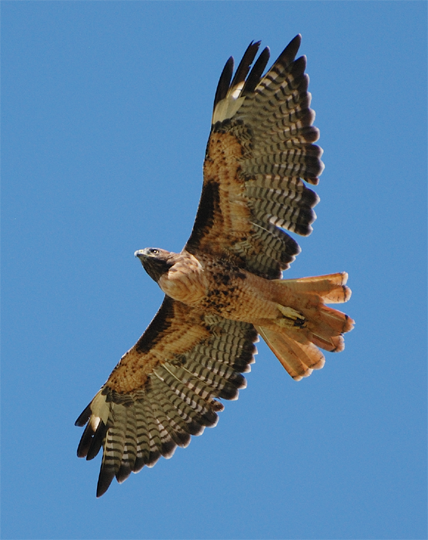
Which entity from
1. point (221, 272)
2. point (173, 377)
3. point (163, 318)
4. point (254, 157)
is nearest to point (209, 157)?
point (254, 157)

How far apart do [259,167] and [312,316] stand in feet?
6.00

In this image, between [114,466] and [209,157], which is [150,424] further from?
[209,157]

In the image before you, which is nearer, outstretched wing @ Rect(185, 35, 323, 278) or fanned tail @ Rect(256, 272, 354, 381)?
outstretched wing @ Rect(185, 35, 323, 278)

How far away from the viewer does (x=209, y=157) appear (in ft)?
35.0

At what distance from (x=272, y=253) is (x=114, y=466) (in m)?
3.46

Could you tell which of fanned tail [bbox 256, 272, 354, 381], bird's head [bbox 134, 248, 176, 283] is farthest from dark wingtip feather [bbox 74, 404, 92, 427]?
fanned tail [bbox 256, 272, 354, 381]

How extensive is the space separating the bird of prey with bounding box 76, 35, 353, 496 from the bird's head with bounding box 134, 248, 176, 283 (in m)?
0.01

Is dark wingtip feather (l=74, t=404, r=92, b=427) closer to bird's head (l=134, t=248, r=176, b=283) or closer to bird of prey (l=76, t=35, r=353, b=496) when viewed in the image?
bird of prey (l=76, t=35, r=353, b=496)

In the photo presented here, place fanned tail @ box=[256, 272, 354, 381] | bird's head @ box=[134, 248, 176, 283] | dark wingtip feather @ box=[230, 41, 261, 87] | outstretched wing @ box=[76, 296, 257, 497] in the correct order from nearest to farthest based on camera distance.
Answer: dark wingtip feather @ box=[230, 41, 261, 87], bird's head @ box=[134, 248, 176, 283], fanned tail @ box=[256, 272, 354, 381], outstretched wing @ box=[76, 296, 257, 497]

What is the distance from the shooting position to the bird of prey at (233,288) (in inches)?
418

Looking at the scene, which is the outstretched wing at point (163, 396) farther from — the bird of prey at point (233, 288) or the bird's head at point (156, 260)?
the bird's head at point (156, 260)

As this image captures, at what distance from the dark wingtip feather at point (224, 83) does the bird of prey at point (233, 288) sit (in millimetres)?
11

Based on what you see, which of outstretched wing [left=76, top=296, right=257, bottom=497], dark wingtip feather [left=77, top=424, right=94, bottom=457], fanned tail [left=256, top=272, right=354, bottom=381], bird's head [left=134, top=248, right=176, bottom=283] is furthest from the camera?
dark wingtip feather [left=77, top=424, right=94, bottom=457]

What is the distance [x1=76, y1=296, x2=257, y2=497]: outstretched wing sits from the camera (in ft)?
39.4
